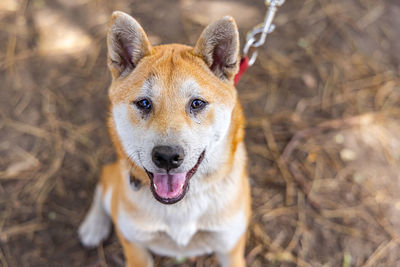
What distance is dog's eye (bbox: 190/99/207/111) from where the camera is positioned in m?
2.10

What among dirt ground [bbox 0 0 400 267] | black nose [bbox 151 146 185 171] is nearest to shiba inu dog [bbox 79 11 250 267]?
black nose [bbox 151 146 185 171]

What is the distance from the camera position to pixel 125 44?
221 centimetres

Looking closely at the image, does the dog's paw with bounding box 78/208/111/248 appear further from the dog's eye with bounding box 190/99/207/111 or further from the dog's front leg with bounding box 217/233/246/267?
the dog's eye with bounding box 190/99/207/111

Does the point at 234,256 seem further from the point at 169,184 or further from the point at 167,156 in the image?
the point at 167,156

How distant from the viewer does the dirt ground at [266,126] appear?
331 cm

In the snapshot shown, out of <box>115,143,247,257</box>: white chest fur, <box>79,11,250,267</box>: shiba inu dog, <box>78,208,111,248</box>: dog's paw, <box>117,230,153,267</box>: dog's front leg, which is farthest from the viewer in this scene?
<box>78,208,111,248</box>: dog's paw

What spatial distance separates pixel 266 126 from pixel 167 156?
2.27 m

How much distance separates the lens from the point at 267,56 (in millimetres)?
4320

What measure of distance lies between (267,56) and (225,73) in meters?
2.25

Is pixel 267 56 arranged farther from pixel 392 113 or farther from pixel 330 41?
pixel 392 113

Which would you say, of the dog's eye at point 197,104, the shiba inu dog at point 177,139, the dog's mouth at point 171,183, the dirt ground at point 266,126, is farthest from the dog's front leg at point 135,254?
the dog's eye at point 197,104

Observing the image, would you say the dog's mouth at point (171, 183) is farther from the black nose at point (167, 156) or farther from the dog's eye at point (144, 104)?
the dog's eye at point (144, 104)

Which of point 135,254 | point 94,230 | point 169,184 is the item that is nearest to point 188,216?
point 169,184

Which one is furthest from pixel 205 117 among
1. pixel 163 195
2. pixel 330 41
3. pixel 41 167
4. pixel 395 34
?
pixel 395 34
